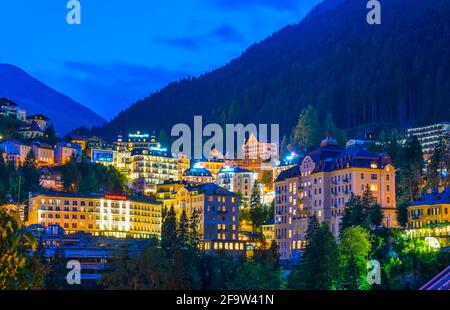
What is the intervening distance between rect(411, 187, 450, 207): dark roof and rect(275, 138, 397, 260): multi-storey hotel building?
589cm

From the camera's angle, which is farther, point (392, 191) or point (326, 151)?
point (326, 151)

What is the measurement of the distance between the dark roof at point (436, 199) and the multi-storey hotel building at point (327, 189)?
5890 mm

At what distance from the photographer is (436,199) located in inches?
4387

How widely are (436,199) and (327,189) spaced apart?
69.8 feet

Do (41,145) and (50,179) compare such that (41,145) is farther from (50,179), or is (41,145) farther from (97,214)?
(97,214)

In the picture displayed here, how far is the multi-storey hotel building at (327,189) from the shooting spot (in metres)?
124

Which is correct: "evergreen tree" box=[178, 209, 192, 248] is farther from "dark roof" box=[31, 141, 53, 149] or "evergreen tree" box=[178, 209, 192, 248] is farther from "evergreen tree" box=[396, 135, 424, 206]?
"dark roof" box=[31, 141, 53, 149]

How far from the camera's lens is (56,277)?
105 m

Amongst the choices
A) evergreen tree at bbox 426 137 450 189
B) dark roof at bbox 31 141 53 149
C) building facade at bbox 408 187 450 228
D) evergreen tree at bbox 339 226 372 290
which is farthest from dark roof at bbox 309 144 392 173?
dark roof at bbox 31 141 53 149

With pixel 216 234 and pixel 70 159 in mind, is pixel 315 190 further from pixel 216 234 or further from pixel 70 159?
pixel 70 159

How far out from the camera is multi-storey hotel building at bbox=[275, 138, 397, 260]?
124m

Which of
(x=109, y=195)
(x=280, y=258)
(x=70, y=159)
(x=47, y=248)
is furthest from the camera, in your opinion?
(x=70, y=159)

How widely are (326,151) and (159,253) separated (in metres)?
36.7
